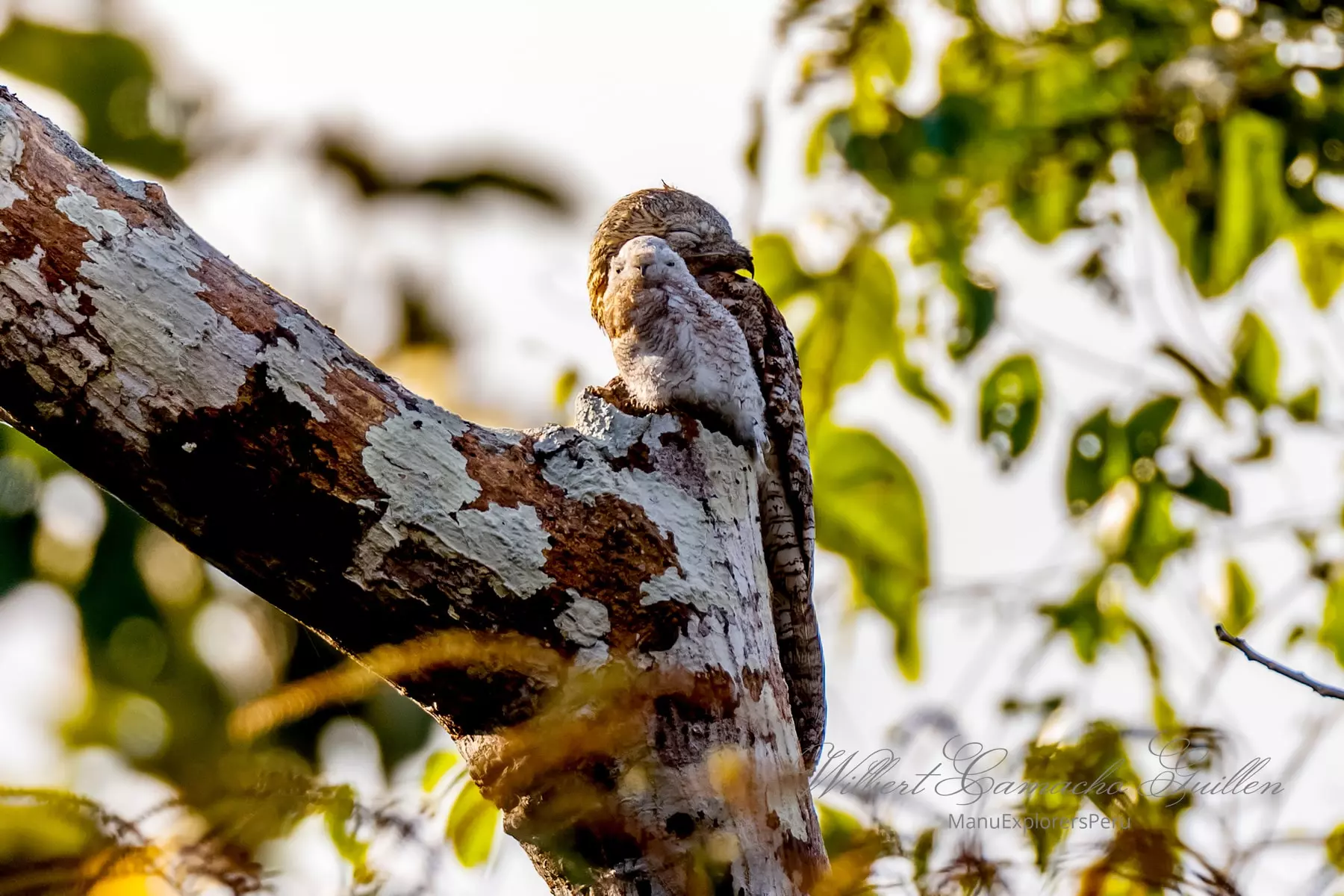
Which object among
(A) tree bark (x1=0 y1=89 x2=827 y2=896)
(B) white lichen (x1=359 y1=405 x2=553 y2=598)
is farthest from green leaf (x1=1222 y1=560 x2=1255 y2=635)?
(B) white lichen (x1=359 y1=405 x2=553 y2=598)

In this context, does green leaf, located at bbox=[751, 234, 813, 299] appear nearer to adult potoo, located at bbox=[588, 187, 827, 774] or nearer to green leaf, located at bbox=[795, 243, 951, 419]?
green leaf, located at bbox=[795, 243, 951, 419]

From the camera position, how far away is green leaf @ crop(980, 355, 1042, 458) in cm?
387

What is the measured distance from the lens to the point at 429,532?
5.81 feet

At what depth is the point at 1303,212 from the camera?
4207 mm

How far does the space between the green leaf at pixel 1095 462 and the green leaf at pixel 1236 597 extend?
2.05 feet

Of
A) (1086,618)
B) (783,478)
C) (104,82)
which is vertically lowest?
(1086,618)

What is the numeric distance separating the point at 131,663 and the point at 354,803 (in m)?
1.81

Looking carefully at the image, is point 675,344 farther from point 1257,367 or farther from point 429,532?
point 1257,367

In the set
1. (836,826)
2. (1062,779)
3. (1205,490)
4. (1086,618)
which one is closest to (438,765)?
(836,826)

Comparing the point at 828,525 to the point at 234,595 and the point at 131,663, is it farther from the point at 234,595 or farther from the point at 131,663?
the point at 131,663

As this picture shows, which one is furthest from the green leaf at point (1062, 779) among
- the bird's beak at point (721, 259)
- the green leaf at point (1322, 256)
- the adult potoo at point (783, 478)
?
the green leaf at point (1322, 256)

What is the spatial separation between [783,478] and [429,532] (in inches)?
36.8

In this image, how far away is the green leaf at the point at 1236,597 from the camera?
4.23 m

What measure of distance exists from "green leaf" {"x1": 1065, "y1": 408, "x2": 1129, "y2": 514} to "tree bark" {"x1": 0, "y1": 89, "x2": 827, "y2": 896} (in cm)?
233
